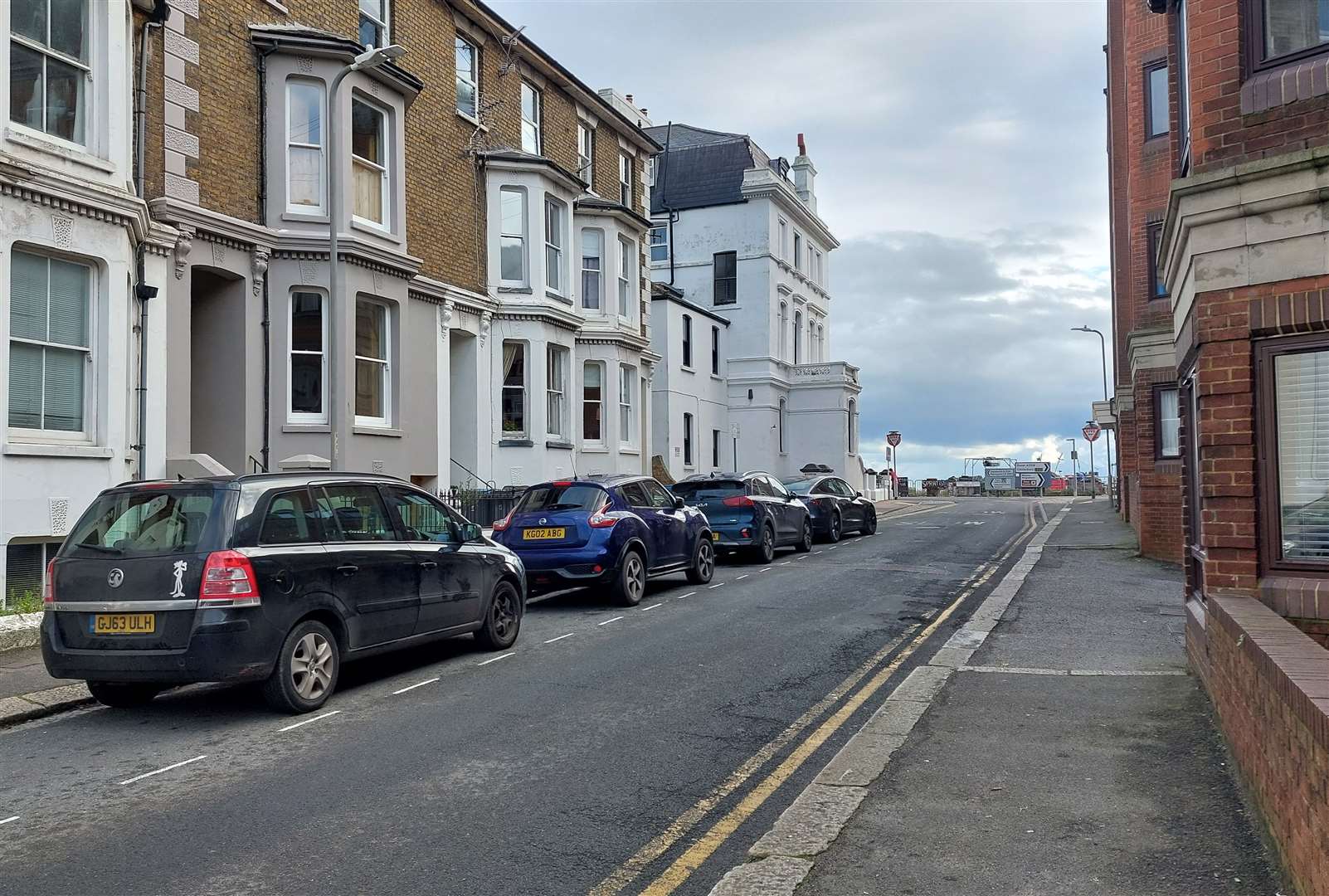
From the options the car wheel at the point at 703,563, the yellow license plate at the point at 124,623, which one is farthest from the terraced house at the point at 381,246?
the yellow license plate at the point at 124,623

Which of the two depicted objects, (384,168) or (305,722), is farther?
(384,168)

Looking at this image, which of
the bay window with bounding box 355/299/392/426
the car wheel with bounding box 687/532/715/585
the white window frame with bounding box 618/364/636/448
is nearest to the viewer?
the car wheel with bounding box 687/532/715/585

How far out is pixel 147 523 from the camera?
7.54 m

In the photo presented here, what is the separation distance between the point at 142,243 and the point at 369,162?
5.04 metres

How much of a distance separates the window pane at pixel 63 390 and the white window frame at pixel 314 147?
5.15 metres

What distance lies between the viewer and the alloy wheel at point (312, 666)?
7672 mm

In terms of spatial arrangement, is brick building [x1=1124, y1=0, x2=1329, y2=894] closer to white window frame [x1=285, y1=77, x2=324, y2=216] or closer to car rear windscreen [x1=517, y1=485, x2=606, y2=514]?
car rear windscreen [x1=517, y1=485, x2=606, y2=514]

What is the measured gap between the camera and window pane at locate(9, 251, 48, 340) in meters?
11.4

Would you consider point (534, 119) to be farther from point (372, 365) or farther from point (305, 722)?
point (305, 722)

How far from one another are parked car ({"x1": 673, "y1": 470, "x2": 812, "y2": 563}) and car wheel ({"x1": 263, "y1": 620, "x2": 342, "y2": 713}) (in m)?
10.6

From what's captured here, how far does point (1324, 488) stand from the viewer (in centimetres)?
623

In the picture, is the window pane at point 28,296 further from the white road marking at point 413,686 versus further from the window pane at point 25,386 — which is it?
the white road marking at point 413,686

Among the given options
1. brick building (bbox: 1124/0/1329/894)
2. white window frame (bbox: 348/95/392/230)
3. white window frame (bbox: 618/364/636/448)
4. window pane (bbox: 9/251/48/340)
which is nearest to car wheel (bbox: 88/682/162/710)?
window pane (bbox: 9/251/48/340)

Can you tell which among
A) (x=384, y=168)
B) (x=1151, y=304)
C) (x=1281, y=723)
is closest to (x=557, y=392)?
(x=384, y=168)
